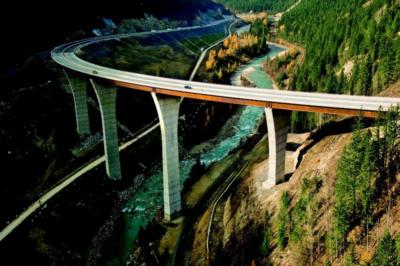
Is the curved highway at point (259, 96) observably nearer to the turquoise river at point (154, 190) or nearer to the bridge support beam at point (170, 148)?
the bridge support beam at point (170, 148)

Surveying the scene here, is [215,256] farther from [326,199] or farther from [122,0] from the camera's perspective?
[122,0]

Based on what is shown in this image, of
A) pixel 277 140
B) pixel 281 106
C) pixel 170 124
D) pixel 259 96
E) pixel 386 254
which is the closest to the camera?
pixel 386 254

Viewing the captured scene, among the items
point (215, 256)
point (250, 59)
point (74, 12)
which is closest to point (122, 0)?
point (74, 12)

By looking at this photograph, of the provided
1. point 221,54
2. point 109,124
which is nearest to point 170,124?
point 109,124

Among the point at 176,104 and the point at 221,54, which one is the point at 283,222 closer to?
the point at 176,104

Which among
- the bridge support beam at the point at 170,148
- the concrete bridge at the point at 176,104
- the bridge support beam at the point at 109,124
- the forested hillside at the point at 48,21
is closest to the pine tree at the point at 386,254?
the concrete bridge at the point at 176,104

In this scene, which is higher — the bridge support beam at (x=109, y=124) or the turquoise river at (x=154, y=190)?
the bridge support beam at (x=109, y=124)

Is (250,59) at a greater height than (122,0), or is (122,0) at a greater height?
(122,0)
